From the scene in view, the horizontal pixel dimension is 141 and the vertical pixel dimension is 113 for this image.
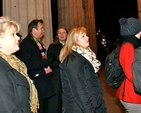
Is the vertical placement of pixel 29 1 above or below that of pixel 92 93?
above

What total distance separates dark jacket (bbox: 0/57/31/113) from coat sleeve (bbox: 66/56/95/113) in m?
0.84

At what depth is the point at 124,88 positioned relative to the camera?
8.73 ft

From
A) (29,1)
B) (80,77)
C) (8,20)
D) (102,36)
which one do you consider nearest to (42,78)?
(80,77)

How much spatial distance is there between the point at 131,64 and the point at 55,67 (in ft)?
7.58

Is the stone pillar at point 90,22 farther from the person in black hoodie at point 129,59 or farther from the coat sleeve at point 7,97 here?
the coat sleeve at point 7,97

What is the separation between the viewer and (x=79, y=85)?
2.73m

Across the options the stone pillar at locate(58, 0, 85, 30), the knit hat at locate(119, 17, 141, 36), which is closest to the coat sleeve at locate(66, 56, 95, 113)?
the knit hat at locate(119, 17, 141, 36)

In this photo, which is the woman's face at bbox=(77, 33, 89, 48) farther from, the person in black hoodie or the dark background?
the dark background

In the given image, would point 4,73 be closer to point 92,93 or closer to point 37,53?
point 92,93

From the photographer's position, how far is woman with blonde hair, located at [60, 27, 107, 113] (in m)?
2.74

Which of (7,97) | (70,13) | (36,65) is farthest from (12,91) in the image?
(70,13)

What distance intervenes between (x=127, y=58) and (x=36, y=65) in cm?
176

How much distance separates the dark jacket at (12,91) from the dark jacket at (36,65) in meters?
1.70

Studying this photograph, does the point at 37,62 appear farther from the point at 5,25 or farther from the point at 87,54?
the point at 5,25
